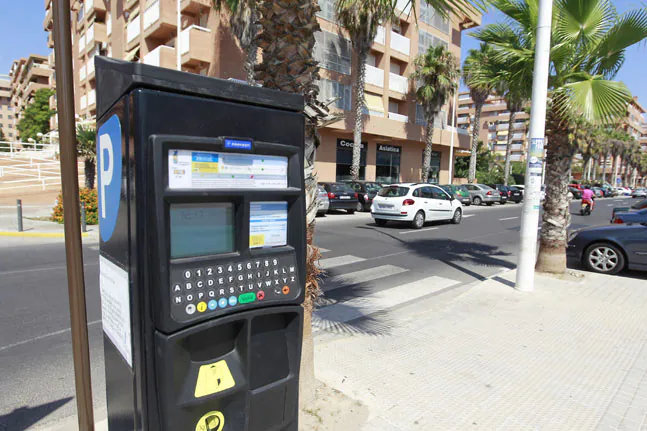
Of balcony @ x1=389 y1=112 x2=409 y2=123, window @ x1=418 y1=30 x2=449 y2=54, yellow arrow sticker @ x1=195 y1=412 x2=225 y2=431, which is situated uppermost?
window @ x1=418 y1=30 x2=449 y2=54

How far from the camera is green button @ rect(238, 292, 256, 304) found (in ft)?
5.60

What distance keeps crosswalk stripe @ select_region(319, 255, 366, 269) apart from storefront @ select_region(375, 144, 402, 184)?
22.3 meters

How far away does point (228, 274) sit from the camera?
1687 millimetres

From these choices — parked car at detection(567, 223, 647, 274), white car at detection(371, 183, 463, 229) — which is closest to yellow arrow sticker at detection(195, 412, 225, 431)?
parked car at detection(567, 223, 647, 274)

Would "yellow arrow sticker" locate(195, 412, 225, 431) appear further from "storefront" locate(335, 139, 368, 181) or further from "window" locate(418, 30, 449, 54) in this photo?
"window" locate(418, 30, 449, 54)

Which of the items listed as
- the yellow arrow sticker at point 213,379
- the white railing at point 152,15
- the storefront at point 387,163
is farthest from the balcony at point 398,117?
the yellow arrow sticker at point 213,379

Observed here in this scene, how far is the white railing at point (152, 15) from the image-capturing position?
2332 cm

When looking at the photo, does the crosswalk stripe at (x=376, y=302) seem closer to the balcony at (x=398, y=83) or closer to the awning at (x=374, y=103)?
the awning at (x=374, y=103)

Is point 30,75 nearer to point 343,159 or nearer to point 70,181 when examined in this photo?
point 343,159

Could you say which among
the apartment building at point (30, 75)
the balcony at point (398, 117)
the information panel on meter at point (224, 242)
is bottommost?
the information panel on meter at point (224, 242)

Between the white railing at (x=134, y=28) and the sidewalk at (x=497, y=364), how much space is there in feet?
87.8

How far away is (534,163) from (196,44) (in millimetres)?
19490

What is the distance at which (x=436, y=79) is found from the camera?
28.9m

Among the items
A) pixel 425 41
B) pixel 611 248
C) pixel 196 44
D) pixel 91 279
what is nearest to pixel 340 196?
pixel 196 44
